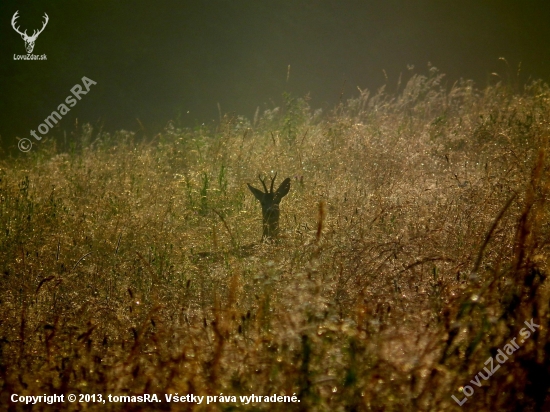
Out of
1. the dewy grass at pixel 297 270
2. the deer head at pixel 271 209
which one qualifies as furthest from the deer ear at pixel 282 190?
the dewy grass at pixel 297 270

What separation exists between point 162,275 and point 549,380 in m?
2.18

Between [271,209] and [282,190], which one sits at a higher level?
[282,190]

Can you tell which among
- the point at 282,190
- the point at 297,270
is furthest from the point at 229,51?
the point at 297,270

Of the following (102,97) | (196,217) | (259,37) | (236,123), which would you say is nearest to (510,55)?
(259,37)

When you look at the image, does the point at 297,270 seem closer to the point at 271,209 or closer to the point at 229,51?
the point at 271,209

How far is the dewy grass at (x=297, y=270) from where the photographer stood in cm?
231

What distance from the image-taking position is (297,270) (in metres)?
3.32

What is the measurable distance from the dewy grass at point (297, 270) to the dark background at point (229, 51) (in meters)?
5.74

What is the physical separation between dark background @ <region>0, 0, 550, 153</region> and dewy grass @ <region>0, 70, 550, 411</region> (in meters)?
5.74

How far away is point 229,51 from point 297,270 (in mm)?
10635

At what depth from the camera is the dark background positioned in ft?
38.2

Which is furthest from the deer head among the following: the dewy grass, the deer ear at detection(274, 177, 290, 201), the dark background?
the dark background

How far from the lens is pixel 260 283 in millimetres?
3141

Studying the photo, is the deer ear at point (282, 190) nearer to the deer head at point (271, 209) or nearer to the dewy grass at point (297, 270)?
the deer head at point (271, 209)
